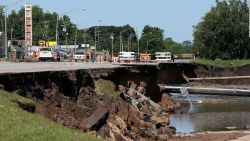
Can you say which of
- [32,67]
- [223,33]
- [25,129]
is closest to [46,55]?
[32,67]

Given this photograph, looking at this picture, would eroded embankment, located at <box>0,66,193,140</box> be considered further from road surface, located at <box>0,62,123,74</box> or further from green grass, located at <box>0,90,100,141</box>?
green grass, located at <box>0,90,100,141</box>

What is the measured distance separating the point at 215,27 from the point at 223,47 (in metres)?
4.95

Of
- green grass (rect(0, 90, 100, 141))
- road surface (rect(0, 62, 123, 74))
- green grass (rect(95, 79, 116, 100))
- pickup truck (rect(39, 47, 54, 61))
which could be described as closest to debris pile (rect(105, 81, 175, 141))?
green grass (rect(95, 79, 116, 100))

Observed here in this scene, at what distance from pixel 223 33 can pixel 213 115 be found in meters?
71.3

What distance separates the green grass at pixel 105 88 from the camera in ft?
146

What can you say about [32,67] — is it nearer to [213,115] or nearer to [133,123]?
[133,123]

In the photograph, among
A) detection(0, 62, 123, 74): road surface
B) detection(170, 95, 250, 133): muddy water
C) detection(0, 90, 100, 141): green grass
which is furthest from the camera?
detection(170, 95, 250, 133): muddy water

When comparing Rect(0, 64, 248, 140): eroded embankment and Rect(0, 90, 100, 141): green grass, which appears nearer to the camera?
Rect(0, 90, 100, 141): green grass

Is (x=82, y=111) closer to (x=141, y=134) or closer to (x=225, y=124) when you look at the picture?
(x=141, y=134)

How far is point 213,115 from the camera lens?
199 ft

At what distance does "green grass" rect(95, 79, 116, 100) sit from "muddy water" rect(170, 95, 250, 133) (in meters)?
5.34

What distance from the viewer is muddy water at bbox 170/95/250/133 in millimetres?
49938

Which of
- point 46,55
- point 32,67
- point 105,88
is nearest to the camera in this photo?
point 32,67

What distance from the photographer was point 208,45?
13338 cm
